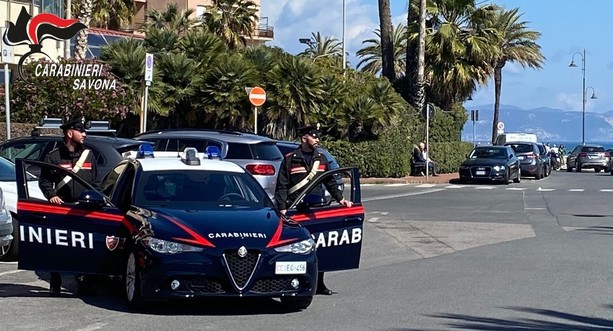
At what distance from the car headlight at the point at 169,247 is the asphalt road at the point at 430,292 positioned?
63 cm

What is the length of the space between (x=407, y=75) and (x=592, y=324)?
118 feet

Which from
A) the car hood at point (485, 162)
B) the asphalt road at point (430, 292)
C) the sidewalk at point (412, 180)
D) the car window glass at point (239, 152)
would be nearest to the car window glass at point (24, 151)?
the asphalt road at point (430, 292)

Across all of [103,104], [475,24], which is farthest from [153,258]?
[475,24]

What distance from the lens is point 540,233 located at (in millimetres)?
19500

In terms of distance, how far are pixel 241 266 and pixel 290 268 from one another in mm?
498

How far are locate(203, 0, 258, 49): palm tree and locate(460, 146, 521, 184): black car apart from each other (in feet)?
60.1

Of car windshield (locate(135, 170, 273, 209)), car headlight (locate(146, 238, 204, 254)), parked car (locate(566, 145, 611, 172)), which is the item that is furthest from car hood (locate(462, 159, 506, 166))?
car headlight (locate(146, 238, 204, 254))

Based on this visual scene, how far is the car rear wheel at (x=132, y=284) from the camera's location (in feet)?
32.3

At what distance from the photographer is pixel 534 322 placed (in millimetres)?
9953

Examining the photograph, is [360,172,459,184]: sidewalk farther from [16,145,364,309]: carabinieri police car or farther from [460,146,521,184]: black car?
[16,145,364,309]: carabinieri police car

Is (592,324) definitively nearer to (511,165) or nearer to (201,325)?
(201,325)

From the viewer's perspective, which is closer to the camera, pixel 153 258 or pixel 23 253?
pixel 153 258

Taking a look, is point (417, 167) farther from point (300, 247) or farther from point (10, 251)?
point (300, 247)

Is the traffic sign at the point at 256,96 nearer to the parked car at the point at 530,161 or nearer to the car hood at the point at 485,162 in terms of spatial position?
the car hood at the point at 485,162
